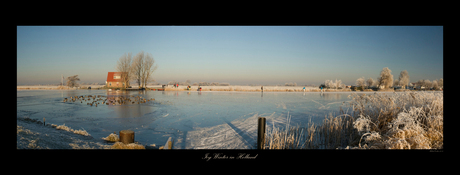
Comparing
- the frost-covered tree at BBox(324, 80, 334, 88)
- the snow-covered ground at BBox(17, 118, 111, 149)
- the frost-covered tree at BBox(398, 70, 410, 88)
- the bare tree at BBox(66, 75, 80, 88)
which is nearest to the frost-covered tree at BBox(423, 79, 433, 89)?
the frost-covered tree at BBox(398, 70, 410, 88)

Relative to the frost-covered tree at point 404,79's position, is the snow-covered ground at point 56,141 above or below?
below

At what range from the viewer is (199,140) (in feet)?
15.3

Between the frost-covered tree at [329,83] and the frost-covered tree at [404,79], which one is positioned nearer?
the frost-covered tree at [404,79]

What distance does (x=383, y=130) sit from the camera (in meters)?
4.65

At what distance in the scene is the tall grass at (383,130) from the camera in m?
3.77

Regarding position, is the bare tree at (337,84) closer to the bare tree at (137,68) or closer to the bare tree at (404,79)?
the bare tree at (404,79)

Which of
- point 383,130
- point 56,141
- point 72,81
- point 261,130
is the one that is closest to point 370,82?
point 383,130

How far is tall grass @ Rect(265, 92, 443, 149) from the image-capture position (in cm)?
377

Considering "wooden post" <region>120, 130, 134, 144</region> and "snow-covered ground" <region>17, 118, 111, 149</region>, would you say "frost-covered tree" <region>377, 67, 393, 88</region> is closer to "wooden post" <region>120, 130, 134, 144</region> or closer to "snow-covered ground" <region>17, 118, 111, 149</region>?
"wooden post" <region>120, 130, 134, 144</region>

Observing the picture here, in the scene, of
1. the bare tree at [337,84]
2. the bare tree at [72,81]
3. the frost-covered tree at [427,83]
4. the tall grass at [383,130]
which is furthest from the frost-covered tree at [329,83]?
the bare tree at [72,81]

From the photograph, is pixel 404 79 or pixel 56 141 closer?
pixel 56 141

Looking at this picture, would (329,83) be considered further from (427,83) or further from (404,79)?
(427,83)
